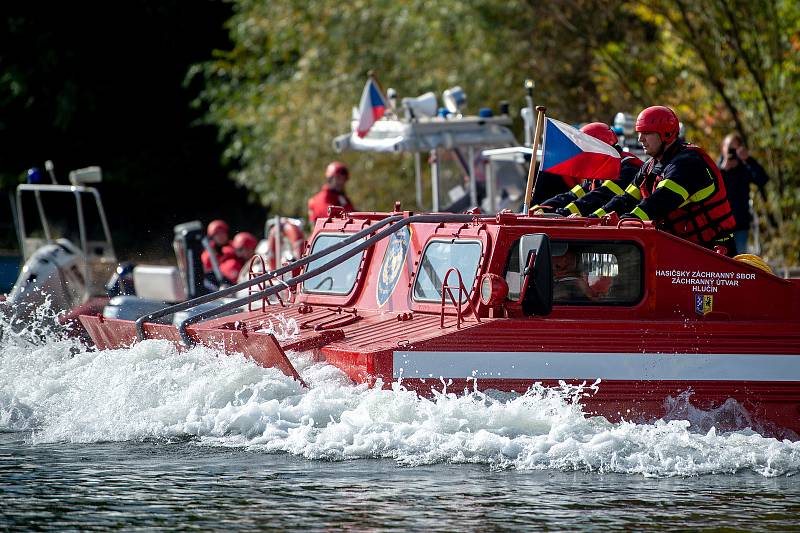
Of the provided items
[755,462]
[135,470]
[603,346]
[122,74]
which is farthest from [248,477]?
[122,74]

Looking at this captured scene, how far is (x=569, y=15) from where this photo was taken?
24938mm

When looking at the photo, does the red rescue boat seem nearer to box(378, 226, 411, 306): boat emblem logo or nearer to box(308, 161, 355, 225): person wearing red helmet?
box(378, 226, 411, 306): boat emblem logo

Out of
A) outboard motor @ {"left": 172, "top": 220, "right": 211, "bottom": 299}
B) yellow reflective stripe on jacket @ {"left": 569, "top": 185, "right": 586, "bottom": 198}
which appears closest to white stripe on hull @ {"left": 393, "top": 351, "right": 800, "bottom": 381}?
yellow reflective stripe on jacket @ {"left": 569, "top": 185, "right": 586, "bottom": 198}

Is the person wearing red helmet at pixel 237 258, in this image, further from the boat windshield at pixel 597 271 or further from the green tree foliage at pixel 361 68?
the boat windshield at pixel 597 271

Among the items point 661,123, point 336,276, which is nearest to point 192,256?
point 336,276

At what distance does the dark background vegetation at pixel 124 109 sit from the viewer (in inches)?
1283

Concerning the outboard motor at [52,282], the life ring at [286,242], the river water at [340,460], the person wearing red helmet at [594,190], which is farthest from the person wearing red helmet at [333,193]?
the river water at [340,460]

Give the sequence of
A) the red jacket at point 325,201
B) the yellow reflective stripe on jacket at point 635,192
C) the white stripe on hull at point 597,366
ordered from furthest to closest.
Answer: the red jacket at point 325,201
the yellow reflective stripe on jacket at point 635,192
the white stripe on hull at point 597,366

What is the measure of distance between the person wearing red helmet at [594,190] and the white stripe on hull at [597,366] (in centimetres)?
182

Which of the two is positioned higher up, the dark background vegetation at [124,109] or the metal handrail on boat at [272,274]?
the dark background vegetation at [124,109]

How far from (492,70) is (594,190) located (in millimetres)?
13444

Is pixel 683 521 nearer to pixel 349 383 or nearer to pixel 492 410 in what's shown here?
pixel 492 410

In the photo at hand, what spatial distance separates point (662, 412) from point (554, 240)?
1277mm

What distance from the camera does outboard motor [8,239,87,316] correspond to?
587 inches
